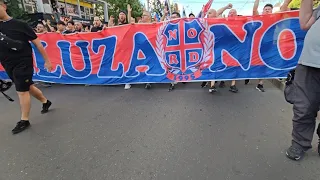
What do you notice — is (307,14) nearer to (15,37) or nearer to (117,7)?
(15,37)

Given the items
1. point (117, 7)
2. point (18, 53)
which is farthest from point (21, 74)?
point (117, 7)

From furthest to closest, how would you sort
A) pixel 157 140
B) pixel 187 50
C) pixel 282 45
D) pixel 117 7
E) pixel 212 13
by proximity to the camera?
1. pixel 117 7
2. pixel 212 13
3. pixel 187 50
4. pixel 282 45
5. pixel 157 140

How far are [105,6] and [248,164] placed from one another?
2715 cm

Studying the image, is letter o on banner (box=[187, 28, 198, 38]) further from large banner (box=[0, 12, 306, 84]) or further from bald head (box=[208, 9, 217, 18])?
bald head (box=[208, 9, 217, 18])

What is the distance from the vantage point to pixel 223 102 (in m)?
4.13

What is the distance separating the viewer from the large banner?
451 centimetres

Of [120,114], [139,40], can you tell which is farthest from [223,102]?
[139,40]

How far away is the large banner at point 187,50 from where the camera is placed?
451 cm

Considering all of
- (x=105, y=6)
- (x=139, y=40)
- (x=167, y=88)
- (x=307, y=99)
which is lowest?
(x=167, y=88)

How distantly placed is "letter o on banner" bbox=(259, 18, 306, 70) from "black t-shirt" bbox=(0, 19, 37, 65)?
4.24 meters

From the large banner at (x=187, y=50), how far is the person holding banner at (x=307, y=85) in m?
2.36

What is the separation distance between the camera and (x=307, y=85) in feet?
7.47

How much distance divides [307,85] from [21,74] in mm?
3732

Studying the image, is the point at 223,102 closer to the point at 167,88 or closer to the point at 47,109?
the point at 167,88
